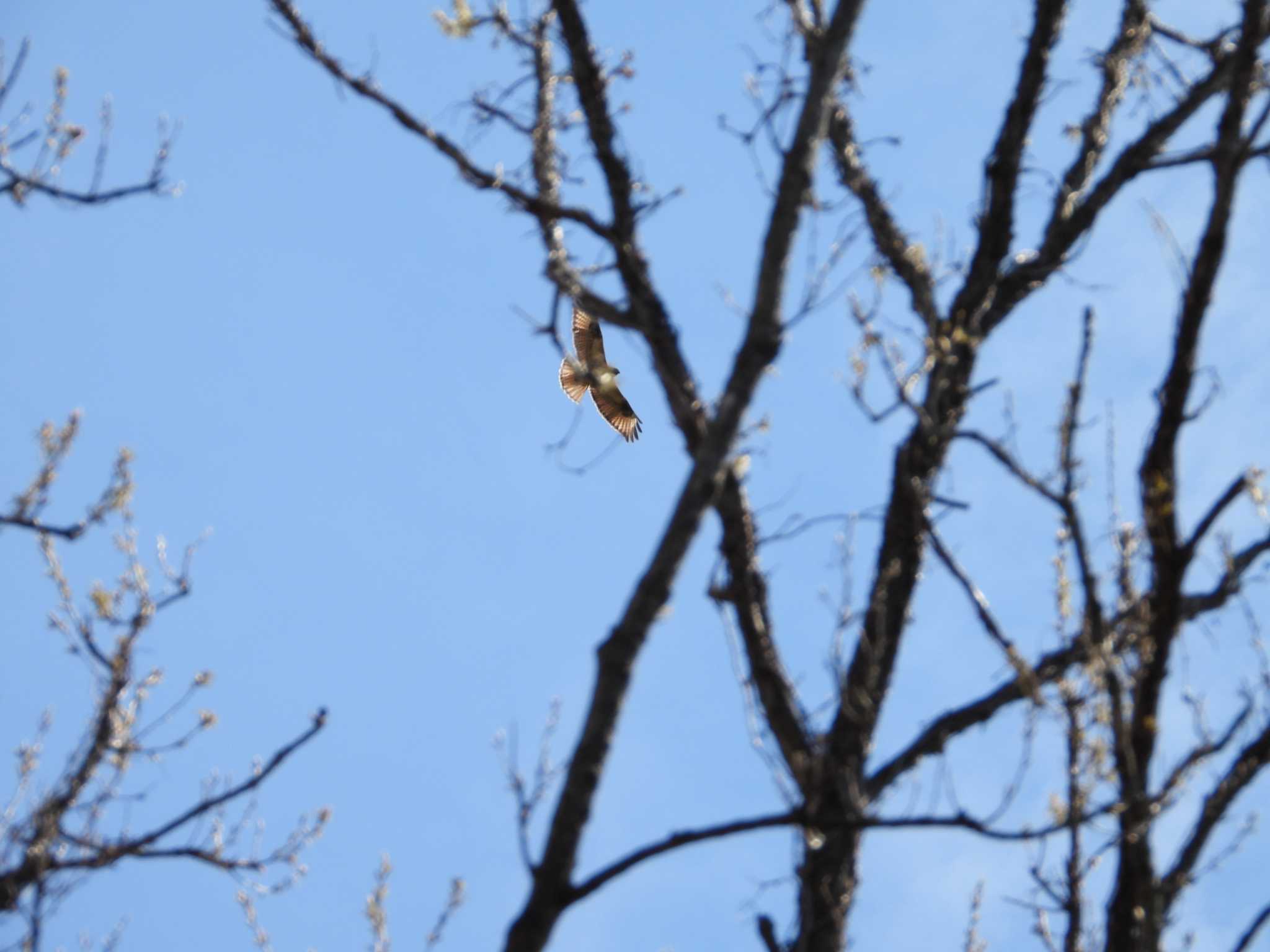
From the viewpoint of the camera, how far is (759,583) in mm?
5039

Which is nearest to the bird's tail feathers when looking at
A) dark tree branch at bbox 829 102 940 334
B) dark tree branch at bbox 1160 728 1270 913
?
dark tree branch at bbox 829 102 940 334

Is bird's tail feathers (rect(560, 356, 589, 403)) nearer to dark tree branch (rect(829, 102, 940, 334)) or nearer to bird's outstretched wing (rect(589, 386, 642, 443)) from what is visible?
bird's outstretched wing (rect(589, 386, 642, 443))

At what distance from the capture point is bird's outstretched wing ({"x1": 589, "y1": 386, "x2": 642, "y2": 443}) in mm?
6035

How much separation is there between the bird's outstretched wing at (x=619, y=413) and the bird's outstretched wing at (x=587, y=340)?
305 mm

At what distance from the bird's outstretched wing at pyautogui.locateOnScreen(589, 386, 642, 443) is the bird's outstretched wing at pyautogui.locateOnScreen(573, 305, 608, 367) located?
1.00 feet

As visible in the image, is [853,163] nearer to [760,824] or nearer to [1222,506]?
[1222,506]

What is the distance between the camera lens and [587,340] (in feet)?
18.4

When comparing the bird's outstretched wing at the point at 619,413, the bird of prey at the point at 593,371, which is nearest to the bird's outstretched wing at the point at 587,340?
the bird of prey at the point at 593,371

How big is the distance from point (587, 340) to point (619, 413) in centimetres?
70

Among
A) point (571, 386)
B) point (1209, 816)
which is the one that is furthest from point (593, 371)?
point (1209, 816)

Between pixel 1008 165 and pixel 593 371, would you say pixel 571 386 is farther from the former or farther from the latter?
pixel 1008 165

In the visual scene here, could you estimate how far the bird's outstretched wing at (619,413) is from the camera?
603 centimetres

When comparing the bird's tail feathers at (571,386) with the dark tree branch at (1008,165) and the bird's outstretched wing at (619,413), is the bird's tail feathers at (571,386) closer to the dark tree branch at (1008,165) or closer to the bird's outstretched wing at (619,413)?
the bird's outstretched wing at (619,413)

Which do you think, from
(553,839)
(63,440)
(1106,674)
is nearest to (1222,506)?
(1106,674)
